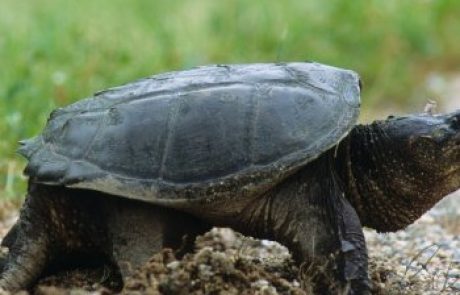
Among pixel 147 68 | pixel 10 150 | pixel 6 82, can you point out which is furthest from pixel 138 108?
pixel 147 68

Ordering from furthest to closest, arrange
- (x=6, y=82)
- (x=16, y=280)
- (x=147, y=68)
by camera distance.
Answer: (x=147, y=68) → (x=6, y=82) → (x=16, y=280)

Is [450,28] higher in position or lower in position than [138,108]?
higher

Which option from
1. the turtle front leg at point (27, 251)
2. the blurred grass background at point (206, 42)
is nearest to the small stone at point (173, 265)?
the turtle front leg at point (27, 251)

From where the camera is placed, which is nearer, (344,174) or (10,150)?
(344,174)

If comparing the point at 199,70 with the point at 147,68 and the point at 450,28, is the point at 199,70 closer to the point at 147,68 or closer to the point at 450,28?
the point at 147,68

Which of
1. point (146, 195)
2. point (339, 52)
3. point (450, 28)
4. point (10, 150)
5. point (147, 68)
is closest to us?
point (146, 195)

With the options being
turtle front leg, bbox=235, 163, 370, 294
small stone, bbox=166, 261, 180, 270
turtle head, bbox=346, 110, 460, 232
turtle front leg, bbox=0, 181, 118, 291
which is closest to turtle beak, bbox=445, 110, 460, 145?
turtle head, bbox=346, 110, 460, 232

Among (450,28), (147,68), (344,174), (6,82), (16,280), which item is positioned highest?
(450,28)

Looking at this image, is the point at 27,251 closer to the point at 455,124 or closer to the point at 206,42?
the point at 455,124
